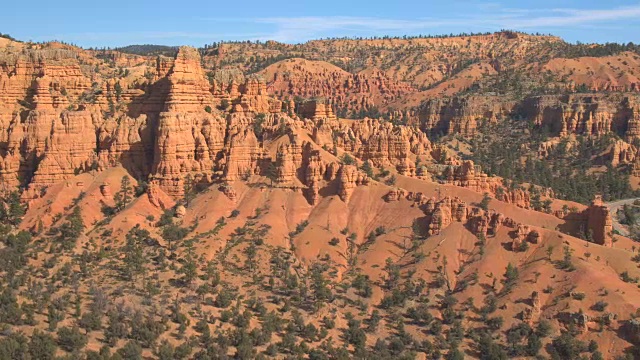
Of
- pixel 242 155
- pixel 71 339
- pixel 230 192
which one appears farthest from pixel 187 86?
pixel 71 339

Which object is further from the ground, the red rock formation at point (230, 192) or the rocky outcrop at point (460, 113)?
the rocky outcrop at point (460, 113)

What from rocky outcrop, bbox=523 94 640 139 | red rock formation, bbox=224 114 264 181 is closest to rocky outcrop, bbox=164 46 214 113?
red rock formation, bbox=224 114 264 181

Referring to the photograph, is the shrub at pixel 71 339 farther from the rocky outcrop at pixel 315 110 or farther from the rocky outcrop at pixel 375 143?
the rocky outcrop at pixel 315 110

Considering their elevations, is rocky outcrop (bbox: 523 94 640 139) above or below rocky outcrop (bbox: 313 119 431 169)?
above

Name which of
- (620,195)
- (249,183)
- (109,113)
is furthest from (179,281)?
(620,195)

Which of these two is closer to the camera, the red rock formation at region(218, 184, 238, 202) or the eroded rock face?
the eroded rock face

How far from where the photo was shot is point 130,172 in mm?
86938

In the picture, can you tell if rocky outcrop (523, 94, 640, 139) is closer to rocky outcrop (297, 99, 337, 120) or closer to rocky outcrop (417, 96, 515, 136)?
rocky outcrop (417, 96, 515, 136)

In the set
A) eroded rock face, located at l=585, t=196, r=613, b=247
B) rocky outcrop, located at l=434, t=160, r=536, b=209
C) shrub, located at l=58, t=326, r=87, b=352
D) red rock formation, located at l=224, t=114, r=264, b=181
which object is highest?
red rock formation, located at l=224, t=114, r=264, b=181

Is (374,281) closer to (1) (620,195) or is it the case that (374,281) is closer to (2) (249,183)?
(2) (249,183)

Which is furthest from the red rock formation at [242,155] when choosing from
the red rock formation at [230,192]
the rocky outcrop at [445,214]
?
the rocky outcrop at [445,214]

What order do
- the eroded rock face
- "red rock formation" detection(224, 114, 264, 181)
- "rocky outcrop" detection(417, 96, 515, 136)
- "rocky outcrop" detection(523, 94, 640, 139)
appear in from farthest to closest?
"rocky outcrop" detection(417, 96, 515, 136), "rocky outcrop" detection(523, 94, 640, 139), "red rock formation" detection(224, 114, 264, 181), the eroded rock face

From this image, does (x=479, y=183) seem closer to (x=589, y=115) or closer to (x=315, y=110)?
(x=315, y=110)

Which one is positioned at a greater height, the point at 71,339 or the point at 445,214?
the point at 445,214
